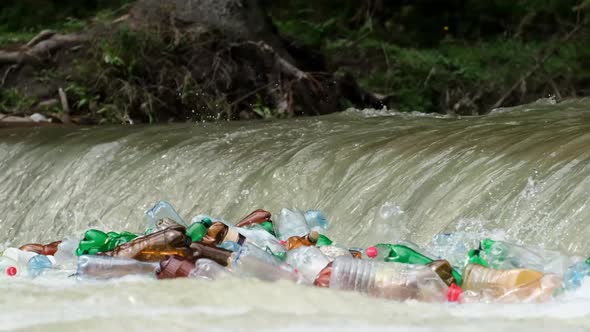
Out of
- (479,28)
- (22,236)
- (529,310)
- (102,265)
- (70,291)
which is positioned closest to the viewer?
(529,310)

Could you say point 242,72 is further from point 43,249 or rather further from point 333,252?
point 333,252

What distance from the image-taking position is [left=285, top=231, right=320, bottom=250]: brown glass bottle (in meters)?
4.41

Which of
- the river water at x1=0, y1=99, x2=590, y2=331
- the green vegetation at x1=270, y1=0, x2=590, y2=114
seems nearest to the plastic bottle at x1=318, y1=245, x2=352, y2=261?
the river water at x1=0, y1=99, x2=590, y2=331

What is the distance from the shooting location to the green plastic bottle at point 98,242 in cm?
457

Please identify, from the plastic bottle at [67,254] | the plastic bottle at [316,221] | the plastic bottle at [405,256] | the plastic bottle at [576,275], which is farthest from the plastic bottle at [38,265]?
the plastic bottle at [576,275]

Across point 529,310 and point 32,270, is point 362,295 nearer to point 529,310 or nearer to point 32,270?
point 529,310

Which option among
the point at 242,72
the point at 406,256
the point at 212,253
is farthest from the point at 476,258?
the point at 242,72

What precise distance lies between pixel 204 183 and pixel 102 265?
232 centimetres

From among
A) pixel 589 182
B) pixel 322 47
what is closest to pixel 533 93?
pixel 322 47

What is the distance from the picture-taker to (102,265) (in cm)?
394

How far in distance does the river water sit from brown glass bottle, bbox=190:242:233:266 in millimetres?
484

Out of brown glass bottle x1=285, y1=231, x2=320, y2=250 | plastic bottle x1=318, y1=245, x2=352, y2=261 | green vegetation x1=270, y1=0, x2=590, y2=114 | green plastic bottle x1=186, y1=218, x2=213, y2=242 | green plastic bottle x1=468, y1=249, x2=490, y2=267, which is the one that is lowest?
green vegetation x1=270, y1=0, x2=590, y2=114

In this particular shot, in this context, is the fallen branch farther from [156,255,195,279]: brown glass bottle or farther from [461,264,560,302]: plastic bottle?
[461,264,560,302]: plastic bottle

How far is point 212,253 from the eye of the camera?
4.04 metres
